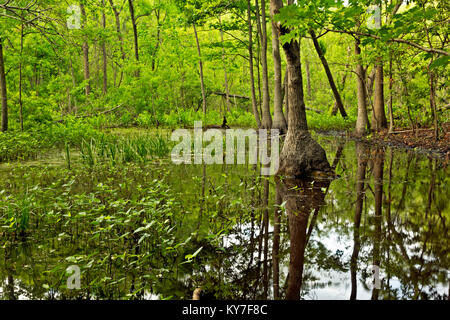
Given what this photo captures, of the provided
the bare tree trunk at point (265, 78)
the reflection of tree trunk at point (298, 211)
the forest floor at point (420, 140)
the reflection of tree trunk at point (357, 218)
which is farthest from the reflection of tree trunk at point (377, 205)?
the bare tree trunk at point (265, 78)

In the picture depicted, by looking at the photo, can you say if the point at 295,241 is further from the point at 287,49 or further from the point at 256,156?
the point at 256,156

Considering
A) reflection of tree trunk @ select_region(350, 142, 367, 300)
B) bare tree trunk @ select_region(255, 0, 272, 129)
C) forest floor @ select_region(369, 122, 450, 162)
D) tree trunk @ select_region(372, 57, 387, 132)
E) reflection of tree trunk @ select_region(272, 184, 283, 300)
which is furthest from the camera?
tree trunk @ select_region(372, 57, 387, 132)

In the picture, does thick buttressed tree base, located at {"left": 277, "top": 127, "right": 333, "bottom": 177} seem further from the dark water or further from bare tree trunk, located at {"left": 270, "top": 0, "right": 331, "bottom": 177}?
the dark water

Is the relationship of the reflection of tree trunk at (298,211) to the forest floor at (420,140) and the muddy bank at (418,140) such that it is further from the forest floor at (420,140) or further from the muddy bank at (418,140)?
the forest floor at (420,140)

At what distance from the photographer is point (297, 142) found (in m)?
7.29

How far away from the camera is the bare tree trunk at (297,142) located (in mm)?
7215

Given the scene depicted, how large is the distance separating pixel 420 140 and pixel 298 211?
1020 cm

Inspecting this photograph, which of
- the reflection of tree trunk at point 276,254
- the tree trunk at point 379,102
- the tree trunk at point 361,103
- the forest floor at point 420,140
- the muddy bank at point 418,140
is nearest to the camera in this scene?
the reflection of tree trunk at point 276,254

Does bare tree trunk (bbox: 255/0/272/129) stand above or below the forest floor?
above

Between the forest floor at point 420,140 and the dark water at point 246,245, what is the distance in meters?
5.17

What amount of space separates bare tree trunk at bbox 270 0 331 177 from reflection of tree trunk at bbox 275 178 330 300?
1.44ft

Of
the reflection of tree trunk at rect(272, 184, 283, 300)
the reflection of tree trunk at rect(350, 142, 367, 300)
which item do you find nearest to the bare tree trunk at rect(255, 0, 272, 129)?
the reflection of tree trunk at rect(350, 142, 367, 300)

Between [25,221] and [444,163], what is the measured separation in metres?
9.39

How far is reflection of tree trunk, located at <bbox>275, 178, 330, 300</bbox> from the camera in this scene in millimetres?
2947
